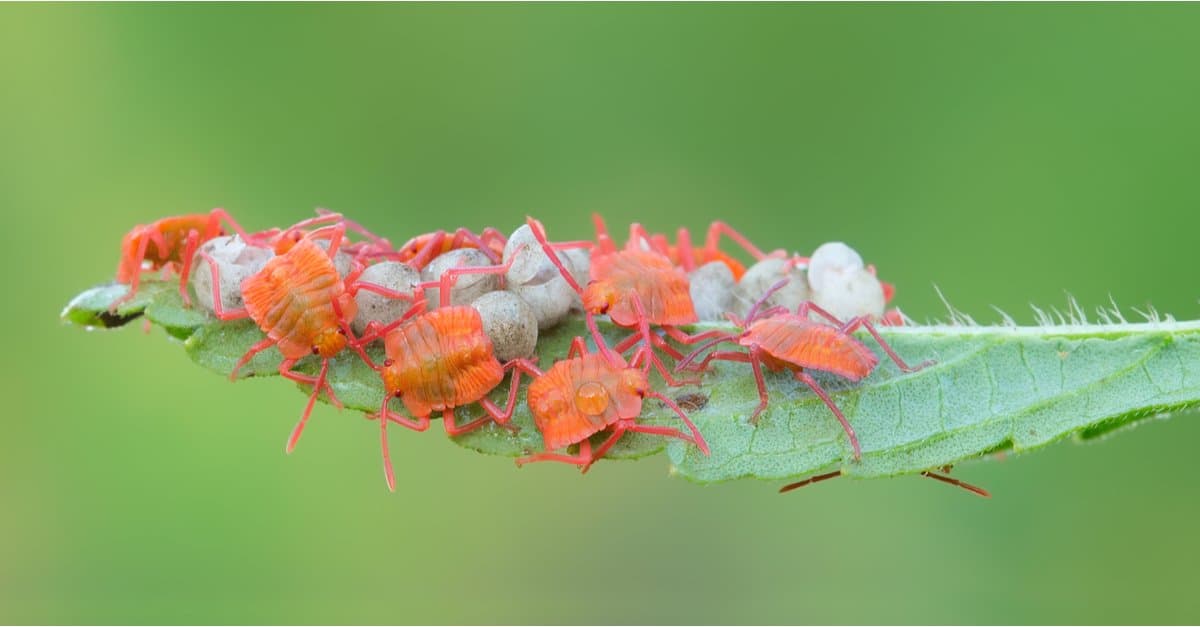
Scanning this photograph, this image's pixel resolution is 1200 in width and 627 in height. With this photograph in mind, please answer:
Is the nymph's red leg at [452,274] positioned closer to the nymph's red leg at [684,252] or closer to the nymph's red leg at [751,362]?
the nymph's red leg at [751,362]

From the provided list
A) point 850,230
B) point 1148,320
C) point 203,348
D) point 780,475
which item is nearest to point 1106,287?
point 850,230

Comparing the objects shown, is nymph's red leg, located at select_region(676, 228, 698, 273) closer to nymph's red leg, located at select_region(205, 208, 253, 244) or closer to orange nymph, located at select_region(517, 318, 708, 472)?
orange nymph, located at select_region(517, 318, 708, 472)

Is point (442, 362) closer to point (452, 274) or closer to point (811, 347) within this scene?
point (452, 274)

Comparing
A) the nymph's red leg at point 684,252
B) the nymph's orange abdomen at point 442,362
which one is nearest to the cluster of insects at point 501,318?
the nymph's orange abdomen at point 442,362

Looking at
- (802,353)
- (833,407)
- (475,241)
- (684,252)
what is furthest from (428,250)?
(833,407)

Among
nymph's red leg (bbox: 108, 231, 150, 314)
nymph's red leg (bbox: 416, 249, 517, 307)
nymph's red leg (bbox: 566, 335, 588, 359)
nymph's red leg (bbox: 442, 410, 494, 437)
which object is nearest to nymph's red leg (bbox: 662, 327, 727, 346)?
nymph's red leg (bbox: 566, 335, 588, 359)

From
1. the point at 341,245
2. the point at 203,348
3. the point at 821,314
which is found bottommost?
the point at 203,348

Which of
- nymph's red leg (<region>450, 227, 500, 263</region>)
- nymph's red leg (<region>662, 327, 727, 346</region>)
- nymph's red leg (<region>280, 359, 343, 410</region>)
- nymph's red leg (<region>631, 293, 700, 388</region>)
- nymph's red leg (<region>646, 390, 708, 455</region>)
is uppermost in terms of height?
nymph's red leg (<region>450, 227, 500, 263</region>)

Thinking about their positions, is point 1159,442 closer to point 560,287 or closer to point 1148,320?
point 1148,320
